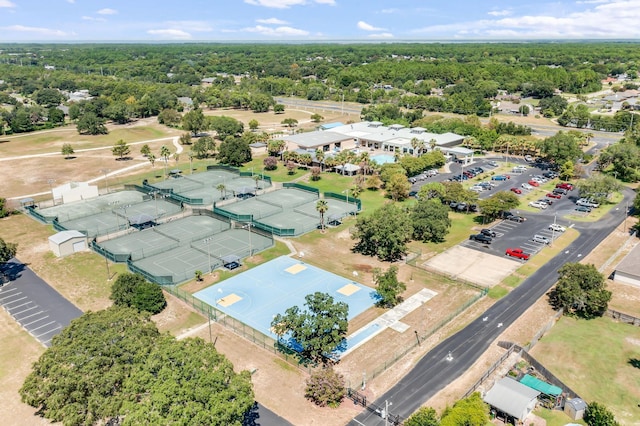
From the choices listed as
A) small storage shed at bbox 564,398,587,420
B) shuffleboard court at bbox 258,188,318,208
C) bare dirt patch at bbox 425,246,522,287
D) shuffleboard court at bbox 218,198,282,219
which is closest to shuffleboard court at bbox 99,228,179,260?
shuffleboard court at bbox 218,198,282,219

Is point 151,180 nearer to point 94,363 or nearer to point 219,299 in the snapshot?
point 219,299

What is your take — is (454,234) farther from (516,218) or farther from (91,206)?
(91,206)

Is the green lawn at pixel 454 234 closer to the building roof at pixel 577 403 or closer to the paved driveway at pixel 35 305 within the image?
the building roof at pixel 577 403

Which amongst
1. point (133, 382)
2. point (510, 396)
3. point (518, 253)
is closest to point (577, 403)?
point (510, 396)

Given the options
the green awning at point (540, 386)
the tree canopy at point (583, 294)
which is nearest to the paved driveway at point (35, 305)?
the green awning at point (540, 386)

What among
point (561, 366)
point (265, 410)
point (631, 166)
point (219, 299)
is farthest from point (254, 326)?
point (631, 166)

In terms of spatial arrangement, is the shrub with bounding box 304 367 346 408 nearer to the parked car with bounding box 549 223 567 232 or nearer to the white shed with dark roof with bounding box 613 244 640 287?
the white shed with dark roof with bounding box 613 244 640 287

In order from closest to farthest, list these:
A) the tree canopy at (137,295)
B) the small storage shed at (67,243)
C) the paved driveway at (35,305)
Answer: the paved driveway at (35,305) → the tree canopy at (137,295) → the small storage shed at (67,243)
